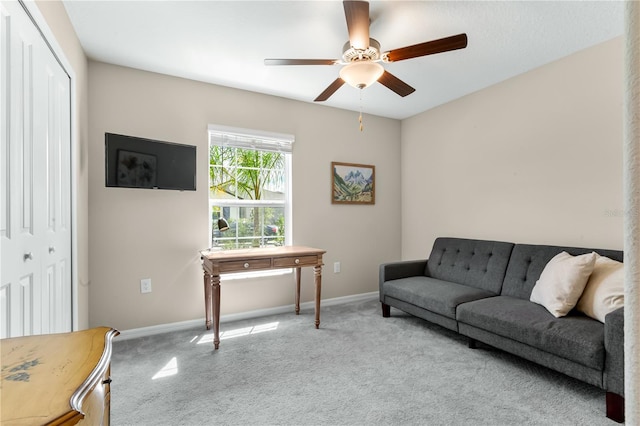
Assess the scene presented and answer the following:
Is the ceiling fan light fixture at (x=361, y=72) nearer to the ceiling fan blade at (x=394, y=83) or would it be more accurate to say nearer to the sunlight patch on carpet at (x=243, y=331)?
the ceiling fan blade at (x=394, y=83)

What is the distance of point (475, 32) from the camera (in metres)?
2.32

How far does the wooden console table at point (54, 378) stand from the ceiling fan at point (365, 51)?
5.95 ft

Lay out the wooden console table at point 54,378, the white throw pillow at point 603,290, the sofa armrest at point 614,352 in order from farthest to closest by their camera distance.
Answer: the white throw pillow at point 603,290, the sofa armrest at point 614,352, the wooden console table at point 54,378

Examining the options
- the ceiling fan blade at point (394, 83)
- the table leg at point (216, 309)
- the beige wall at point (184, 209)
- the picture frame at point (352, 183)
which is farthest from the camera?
the picture frame at point (352, 183)

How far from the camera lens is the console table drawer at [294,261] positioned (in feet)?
9.72

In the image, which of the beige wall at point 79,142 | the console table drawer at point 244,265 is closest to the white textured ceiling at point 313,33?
the beige wall at point 79,142

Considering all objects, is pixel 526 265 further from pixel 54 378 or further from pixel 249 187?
pixel 54 378

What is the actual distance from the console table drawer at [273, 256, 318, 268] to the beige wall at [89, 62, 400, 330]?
0.62m

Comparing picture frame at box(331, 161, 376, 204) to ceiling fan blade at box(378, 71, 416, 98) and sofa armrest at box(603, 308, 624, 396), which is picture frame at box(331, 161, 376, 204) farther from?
sofa armrest at box(603, 308, 624, 396)

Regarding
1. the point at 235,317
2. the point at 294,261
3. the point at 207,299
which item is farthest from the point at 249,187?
the point at 235,317

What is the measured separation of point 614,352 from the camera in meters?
1.66

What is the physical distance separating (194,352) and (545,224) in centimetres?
323

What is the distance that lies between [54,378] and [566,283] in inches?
104

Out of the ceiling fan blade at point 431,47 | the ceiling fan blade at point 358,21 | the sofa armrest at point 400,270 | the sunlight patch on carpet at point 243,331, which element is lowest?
the sunlight patch on carpet at point 243,331
